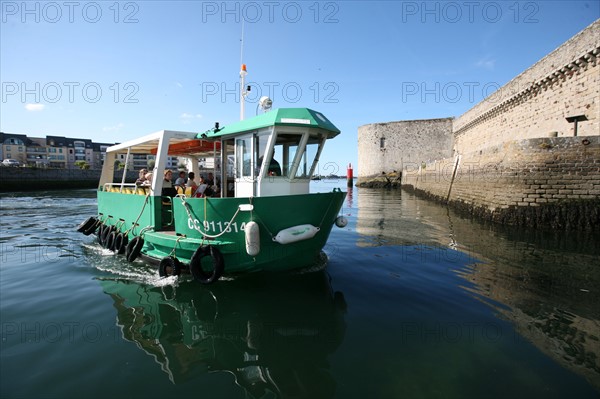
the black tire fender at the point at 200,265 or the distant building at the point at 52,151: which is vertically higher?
the distant building at the point at 52,151

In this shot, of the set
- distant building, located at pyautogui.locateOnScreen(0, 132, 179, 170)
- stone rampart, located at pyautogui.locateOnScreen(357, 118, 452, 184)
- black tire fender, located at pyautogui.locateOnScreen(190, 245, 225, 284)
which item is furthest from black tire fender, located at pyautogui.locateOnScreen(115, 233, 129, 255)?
distant building, located at pyautogui.locateOnScreen(0, 132, 179, 170)

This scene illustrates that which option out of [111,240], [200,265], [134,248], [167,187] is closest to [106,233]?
[111,240]

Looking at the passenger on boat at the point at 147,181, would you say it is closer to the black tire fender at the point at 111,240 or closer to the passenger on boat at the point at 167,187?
the passenger on boat at the point at 167,187

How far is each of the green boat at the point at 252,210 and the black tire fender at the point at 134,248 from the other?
0.07ft

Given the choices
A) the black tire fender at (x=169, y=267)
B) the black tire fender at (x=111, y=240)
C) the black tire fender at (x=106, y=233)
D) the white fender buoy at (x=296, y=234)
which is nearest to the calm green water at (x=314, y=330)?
the black tire fender at (x=169, y=267)

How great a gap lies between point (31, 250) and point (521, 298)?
12.0 m

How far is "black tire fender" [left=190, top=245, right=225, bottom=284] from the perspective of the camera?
229 inches

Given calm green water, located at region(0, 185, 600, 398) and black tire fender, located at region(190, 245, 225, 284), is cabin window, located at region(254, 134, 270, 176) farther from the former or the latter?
calm green water, located at region(0, 185, 600, 398)

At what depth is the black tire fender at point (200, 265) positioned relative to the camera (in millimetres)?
5820

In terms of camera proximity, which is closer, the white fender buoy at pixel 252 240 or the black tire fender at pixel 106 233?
the white fender buoy at pixel 252 240

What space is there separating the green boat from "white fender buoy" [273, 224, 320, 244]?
0.02 metres

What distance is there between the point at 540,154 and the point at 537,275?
742 cm

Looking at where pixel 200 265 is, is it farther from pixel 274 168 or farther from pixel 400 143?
pixel 400 143

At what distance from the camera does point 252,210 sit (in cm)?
570
